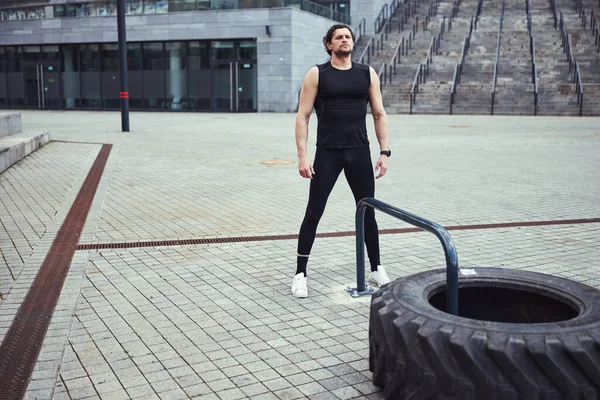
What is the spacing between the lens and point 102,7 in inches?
1385

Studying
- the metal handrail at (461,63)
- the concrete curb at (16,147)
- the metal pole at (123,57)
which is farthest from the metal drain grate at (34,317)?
the metal handrail at (461,63)

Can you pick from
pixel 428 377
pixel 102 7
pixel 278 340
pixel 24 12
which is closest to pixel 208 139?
pixel 278 340

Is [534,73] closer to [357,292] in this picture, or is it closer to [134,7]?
[134,7]

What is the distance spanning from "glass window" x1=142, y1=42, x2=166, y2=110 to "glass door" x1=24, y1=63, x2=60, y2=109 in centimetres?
557

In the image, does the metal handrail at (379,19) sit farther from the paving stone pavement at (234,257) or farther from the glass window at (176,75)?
the paving stone pavement at (234,257)

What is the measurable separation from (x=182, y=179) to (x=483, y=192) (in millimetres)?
4581

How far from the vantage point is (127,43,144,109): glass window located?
35.0 metres

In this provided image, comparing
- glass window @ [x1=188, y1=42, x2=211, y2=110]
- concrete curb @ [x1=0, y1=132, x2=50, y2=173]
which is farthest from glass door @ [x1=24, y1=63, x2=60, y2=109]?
concrete curb @ [x1=0, y1=132, x2=50, y2=173]

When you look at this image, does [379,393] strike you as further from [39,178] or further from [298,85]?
[298,85]

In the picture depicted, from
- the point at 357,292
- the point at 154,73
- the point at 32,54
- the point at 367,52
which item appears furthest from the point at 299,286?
the point at 32,54

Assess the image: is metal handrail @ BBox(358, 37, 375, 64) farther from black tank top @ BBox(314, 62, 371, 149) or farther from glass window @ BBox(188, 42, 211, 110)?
black tank top @ BBox(314, 62, 371, 149)

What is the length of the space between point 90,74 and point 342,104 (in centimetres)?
3383

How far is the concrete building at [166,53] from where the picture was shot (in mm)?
32250

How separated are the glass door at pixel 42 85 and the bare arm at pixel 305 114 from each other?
34991 mm
